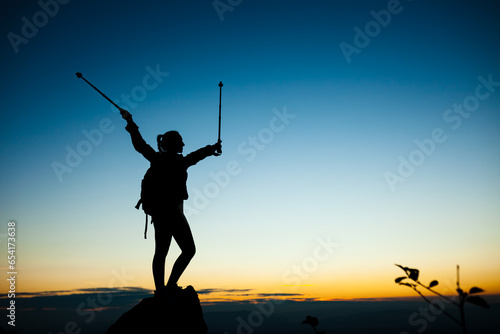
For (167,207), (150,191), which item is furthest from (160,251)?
(150,191)

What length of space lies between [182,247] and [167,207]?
776 millimetres

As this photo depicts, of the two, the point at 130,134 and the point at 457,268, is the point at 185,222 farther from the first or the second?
the point at 457,268

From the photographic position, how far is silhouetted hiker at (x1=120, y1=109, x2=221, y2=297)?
6805mm

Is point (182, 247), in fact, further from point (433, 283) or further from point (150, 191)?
point (433, 283)

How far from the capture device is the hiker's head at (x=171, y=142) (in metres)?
7.25

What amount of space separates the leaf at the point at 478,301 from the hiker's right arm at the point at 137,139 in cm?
589

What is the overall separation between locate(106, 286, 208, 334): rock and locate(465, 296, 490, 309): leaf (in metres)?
5.57

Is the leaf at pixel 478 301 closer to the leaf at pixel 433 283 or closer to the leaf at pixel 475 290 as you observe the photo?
the leaf at pixel 475 290

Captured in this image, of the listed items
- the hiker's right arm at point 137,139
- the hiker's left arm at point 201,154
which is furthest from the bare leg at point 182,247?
the hiker's right arm at point 137,139

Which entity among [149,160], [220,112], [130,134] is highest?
[220,112]

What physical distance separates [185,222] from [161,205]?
0.54 meters

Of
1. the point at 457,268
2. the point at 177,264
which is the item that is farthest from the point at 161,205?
the point at 457,268

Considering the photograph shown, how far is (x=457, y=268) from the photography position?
199 cm

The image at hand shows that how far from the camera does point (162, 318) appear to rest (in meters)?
6.61
